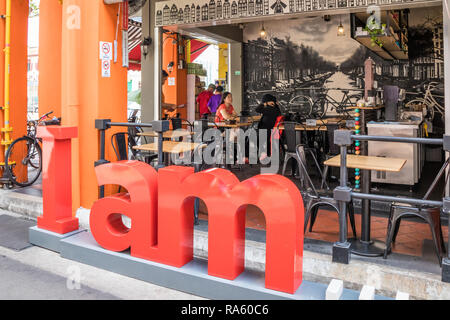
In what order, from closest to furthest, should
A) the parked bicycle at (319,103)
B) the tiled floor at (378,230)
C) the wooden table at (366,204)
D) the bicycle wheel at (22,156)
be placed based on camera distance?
the wooden table at (366,204)
the tiled floor at (378,230)
the bicycle wheel at (22,156)
the parked bicycle at (319,103)

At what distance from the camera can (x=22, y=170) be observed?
620cm

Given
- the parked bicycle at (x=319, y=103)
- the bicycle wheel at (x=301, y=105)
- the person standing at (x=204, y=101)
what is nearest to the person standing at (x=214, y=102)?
the person standing at (x=204, y=101)

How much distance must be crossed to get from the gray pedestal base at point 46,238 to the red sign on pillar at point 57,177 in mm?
48

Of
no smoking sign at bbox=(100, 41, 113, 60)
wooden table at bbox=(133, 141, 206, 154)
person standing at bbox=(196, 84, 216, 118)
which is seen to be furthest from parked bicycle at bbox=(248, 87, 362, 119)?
no smoking sign at bbox=(100, 41, 113, 60)

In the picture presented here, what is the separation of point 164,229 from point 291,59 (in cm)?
918

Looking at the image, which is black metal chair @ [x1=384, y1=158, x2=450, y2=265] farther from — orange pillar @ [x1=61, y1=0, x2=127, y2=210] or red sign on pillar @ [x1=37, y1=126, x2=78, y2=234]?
orange pillar @ [x1=61, y1=0, x2=127, y2=210]

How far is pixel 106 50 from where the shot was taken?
453 centimetres

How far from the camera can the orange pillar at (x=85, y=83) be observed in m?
4.43

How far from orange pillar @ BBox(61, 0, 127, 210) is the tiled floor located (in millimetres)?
1372

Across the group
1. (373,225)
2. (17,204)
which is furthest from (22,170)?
(373,225)

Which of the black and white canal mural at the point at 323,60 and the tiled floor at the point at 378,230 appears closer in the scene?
the tiled floor at the point at 378,230

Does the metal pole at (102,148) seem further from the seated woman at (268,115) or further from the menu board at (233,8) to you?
the menu board at (233,8)

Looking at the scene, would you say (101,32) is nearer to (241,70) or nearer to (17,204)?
(17,204)

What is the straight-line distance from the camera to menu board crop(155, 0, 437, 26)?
611 cm
